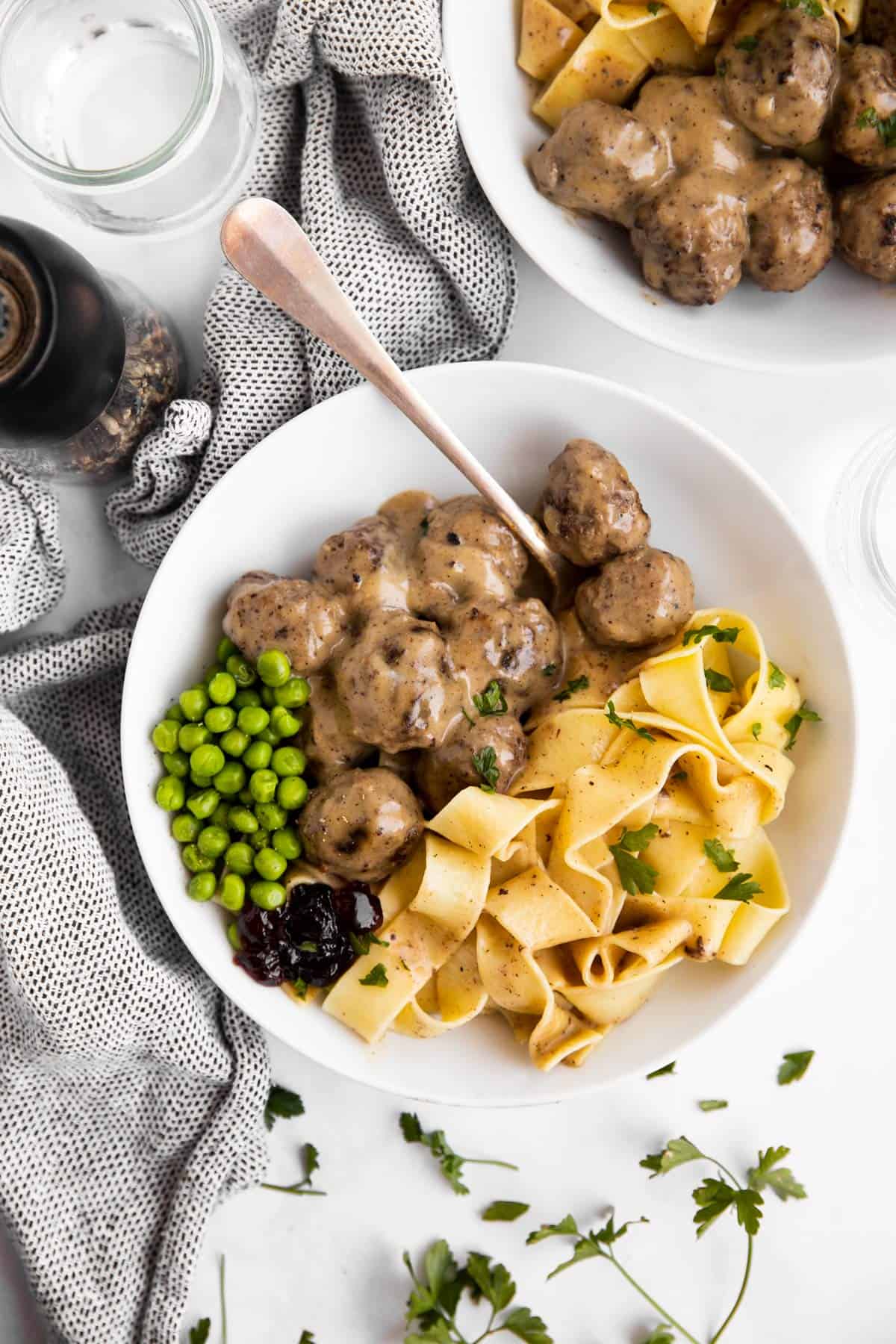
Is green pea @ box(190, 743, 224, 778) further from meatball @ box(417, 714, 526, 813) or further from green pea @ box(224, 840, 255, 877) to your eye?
meatball @ box(417, 714, 526, 813)

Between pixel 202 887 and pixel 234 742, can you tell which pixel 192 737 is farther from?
pixel 202 887

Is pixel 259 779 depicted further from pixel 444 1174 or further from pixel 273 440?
pixel 444 1174

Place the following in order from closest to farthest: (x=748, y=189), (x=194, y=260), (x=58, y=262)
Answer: (x=58, y=262), (x=748, y=189), (x=194, y=260)

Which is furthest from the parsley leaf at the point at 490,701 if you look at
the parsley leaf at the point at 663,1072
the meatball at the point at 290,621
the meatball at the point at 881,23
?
the meatball at the point at 881,23

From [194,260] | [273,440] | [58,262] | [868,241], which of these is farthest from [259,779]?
[868,241]

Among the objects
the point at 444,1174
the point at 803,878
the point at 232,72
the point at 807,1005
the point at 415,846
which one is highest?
the point at 232,72

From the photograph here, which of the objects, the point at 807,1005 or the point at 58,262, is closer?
the point at 58,262

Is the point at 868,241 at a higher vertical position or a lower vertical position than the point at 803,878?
higher

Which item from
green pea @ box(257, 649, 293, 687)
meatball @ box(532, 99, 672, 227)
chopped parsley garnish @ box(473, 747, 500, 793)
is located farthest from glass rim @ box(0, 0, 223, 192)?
chopped parsley garnish @ box(473, 747, 500, 793)
